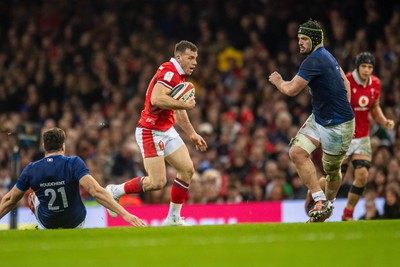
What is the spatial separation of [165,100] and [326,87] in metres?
1.97

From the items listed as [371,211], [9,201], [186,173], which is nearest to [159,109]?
[186,173]

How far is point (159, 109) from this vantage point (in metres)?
11.6

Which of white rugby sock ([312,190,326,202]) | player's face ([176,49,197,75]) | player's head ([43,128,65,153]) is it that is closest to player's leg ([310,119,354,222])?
white rugby sock ([312,190,326,202])

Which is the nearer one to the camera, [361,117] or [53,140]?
[53,140]

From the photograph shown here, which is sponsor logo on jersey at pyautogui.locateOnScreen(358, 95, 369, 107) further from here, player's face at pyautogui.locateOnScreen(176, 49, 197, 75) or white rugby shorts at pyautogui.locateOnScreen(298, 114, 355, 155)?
player's face at pyautogui.locateOnScreen(176, 49, 197, 75)

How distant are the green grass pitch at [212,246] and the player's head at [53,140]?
0.97 meters

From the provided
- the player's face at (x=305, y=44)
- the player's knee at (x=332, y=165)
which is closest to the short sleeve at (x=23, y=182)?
the player's face at (x=305, y=44)

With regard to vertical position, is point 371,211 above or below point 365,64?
below

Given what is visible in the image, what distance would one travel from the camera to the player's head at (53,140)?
10.2 m

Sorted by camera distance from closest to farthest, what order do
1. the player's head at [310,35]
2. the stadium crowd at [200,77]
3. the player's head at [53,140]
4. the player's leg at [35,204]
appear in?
the player's head at [53,140] < the player's leg at [35,204] < the player's head at [310,35] < the stadium crowd at [200,77]

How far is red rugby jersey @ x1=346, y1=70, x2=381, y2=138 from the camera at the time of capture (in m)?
13.1

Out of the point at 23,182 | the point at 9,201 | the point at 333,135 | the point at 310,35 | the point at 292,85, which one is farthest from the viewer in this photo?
the point at 333,135

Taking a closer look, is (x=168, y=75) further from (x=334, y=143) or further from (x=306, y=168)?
(x=334, y=143)

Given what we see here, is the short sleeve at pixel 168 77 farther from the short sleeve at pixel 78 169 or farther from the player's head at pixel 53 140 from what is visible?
the short sleeve at pixel 78 169
